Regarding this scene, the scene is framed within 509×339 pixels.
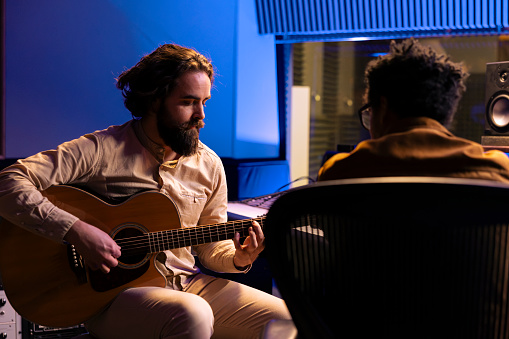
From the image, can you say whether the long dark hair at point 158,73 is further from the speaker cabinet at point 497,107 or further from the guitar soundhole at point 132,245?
the speaker cabinet at point 497,107

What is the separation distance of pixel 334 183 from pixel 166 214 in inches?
47.9

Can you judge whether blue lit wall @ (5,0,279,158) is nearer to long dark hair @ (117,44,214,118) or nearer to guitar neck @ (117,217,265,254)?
long dark hair @ (117,44,214,118)

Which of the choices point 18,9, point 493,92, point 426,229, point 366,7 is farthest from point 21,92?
point 426,229

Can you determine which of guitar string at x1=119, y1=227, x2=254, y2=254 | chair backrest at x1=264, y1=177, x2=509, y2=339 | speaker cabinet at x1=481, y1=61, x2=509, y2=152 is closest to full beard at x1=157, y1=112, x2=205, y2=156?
guitar string at x1=119, y1=227, x2=254, y2=254

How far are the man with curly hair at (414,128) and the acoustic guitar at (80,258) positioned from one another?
865 mm

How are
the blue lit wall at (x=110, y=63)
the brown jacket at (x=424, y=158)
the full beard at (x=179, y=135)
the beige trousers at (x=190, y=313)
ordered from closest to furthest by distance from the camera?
the brown jacket at (x=424, y=158), the beige trousers at (x=190, y=313), the full beard at (x=179, y=135), the blue lit wall at (x=110, y=63)

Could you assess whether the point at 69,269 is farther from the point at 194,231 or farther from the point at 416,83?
the point at 416,83

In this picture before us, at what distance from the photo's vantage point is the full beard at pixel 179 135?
204 centimetres

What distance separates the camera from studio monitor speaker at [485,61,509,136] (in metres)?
2.34

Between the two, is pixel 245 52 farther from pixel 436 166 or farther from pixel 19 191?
pixel 436 166

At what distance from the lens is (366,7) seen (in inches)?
121

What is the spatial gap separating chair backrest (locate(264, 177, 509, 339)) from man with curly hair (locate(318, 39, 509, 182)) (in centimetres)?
20

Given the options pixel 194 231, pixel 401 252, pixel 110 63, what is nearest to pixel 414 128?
pixel 401 252

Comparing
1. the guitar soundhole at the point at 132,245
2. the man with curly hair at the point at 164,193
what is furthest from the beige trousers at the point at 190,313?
the guitar soundhole at the point at 132,245
